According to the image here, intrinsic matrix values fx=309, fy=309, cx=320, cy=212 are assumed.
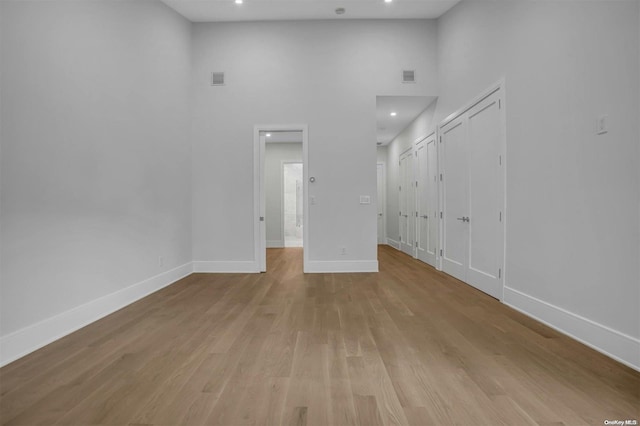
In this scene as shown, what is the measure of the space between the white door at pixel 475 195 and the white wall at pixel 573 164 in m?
0.22

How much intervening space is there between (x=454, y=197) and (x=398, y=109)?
84.1 inches

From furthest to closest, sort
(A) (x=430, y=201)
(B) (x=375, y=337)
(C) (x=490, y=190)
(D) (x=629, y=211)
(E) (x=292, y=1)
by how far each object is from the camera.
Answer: (A) (x=430, y=201), (E) (x=292, y=1), (C) (x=490, y=190), (B) (x=375, y=337), (D) (x=629, y=211)

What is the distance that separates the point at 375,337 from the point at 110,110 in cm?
342

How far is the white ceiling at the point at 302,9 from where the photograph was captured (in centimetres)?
452

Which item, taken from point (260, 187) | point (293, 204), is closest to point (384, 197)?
point (293, 204)

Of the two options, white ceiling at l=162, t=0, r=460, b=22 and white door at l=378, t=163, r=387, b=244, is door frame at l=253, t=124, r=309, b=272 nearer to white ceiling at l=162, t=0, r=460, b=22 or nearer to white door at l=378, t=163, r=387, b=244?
white ceiling at l=162, t=0, r=460, b=22

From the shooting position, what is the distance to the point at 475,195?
399cm

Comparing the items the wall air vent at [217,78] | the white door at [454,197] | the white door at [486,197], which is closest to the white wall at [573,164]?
the white door at [486,197]

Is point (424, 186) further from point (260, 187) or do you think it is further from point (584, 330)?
point (584, 330)

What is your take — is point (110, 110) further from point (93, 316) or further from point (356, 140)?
point (356, 140)

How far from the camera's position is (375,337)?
8.15 ft

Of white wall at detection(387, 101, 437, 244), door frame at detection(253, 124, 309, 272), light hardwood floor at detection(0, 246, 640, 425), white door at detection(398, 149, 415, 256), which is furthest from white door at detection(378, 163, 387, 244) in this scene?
light hardwood floor at detection(0, 246, 640, 425)

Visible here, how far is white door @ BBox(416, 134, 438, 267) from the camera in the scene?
17.6ft

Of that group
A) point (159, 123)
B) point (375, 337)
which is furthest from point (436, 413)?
point (159, 123)
